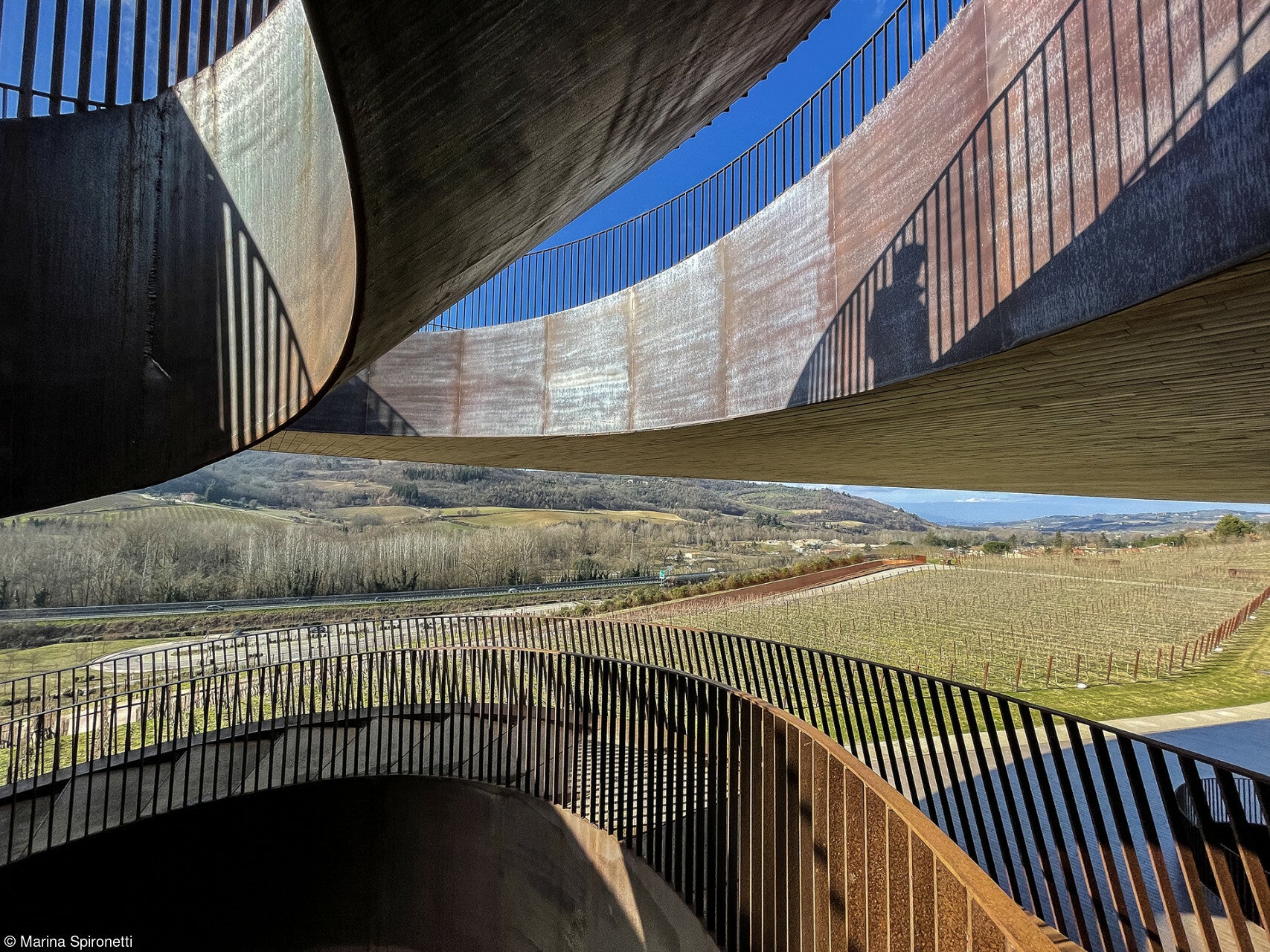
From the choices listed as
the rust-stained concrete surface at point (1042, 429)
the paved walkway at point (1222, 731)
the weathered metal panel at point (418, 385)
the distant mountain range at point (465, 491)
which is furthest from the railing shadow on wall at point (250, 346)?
the distant mountain range at point (465, 491)

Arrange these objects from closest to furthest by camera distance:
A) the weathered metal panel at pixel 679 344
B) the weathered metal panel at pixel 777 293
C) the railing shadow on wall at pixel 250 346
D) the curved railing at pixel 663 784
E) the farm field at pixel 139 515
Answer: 1. the curved railing at pixel 663 784
2. the railing shadow on wall at pixel 250 346
3. the weathered metal panel at pixel 777 293
4. the weathered metal panel at pixel 679 344
5. the farm field at pixel 139 515

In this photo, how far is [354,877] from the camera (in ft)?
30.1

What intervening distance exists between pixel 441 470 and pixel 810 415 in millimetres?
92488

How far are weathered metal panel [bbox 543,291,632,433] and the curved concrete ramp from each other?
16.5 feet

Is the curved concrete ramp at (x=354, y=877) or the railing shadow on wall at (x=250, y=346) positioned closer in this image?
the railing shadow on wall at (x=250, y=346)

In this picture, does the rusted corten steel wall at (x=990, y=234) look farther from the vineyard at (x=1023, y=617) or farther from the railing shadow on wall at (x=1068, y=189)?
the vineyard at (x=1023, y=617)

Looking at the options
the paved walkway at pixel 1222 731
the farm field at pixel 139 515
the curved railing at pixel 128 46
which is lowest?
the paved walkway at pixel 1222 731

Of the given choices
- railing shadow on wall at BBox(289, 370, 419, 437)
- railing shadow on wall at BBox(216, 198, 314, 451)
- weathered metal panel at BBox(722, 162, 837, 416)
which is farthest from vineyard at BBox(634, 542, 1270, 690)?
railing shadow on wall at BBox(216, 198, 314, 451)

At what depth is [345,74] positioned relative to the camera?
176cm

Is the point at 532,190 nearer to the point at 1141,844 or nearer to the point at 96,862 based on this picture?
the point at 96,862

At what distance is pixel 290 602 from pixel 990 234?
155 ft

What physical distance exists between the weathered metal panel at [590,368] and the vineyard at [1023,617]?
14360 millimetres

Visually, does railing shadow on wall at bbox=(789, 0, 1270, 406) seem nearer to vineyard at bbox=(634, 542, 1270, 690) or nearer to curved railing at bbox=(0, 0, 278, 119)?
curved railing at bbox=(0, 0, 278, 119)

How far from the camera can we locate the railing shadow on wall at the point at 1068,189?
3.07 metres
